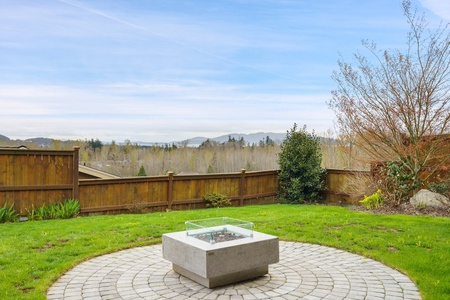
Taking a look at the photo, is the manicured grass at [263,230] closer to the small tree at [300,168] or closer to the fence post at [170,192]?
the fence post at [170,192]

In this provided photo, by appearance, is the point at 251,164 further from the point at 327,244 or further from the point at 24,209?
the point at 327,244

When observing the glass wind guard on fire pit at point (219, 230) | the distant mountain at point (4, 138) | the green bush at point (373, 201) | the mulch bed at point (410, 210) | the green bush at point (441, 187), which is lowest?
the mulch bed at point (410, 210)

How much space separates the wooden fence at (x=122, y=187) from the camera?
10852 millimetres

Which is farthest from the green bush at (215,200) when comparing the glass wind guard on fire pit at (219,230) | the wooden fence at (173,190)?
the glass wind guard on fire pit at (219,230)

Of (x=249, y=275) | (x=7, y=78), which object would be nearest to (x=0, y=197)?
(x=7, y=78)

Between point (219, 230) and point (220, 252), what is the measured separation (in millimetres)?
872

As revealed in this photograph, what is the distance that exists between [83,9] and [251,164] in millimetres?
17805

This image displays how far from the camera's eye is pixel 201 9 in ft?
36.1

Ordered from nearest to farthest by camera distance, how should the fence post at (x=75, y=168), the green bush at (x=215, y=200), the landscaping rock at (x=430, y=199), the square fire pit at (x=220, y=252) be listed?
the square fire pit at (x=220, y=252)
the landscaping rock at (x=430, y=199)
the fence post at (x=75, y=168)
the green bush at (x=215, y=200)

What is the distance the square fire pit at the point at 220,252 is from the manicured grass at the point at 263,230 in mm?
1738

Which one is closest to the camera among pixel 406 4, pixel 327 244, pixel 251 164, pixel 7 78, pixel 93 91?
pixel 327 244

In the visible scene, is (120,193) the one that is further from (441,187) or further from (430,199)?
(441,187)

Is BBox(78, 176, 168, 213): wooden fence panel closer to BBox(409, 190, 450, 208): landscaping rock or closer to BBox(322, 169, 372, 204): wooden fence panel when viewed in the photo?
BBox(322, 169, 372, 204): wooden fence panel

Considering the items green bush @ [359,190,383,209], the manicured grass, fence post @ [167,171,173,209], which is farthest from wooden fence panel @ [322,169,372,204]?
fence post @ [167,171,173,209]
